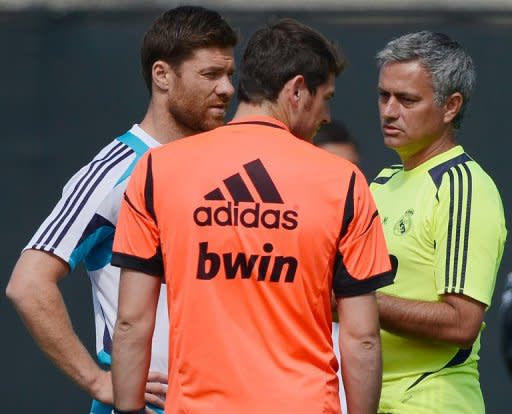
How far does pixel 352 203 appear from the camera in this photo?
3.00 meters

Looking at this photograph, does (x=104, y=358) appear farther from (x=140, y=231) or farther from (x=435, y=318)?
(x=435, y=318)

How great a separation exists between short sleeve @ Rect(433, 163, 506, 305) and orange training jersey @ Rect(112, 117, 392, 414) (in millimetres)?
448

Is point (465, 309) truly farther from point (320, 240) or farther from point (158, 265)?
point (158, 265)

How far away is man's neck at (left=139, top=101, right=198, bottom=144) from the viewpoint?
3.49 meters

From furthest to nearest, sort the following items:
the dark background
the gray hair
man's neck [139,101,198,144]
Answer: the dark background < the gray hair < man's neck [139,101,198,144]

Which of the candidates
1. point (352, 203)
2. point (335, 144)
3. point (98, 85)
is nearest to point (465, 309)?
point (352, 203)

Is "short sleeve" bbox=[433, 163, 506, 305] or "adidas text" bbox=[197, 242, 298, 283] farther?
"short sleeve" bbox=[433, 163, 506, 305]

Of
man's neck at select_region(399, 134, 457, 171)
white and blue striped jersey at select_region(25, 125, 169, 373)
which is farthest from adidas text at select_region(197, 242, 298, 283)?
man's neck at select_region(399, 134, 457, 171)

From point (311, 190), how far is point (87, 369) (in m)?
0.77

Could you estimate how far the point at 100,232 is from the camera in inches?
131

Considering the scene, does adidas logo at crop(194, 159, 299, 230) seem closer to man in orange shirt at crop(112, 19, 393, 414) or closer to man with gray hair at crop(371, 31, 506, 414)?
man in orange shirt at crop(112, 19, 393, 414)

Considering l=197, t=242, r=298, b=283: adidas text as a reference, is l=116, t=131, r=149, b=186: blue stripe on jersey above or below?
above

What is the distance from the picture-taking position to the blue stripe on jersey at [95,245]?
3.29m

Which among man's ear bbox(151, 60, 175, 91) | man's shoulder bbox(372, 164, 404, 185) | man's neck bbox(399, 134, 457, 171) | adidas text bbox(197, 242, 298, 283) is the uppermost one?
man's ear bbox(151, 60, 175, 91)
